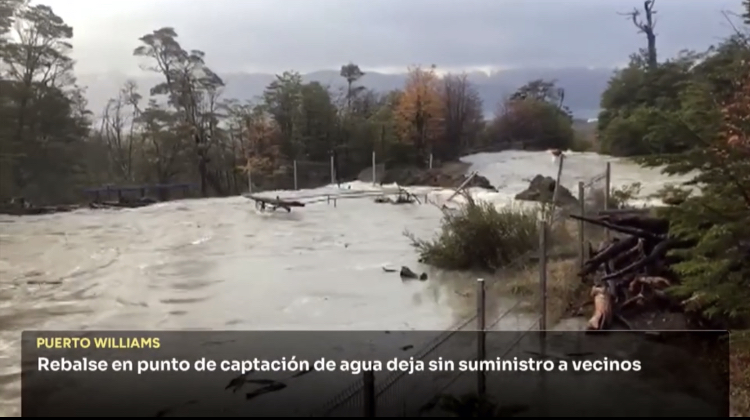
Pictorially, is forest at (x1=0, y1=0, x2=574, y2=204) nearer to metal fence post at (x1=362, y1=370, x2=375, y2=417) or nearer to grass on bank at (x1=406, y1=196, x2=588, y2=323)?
grass on bank at (x1=406, y1=196, x2=588, y2=323)

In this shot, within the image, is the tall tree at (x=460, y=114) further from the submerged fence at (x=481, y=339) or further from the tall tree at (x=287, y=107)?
the submerged fence at (x=481, y=339)

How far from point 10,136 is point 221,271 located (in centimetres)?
1435

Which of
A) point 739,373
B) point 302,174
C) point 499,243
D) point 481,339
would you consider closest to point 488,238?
point 499,243

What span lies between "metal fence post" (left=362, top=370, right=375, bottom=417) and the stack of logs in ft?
7.64

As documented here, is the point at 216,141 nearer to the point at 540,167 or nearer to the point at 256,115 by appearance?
the point at 256,115

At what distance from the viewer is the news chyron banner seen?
324cm

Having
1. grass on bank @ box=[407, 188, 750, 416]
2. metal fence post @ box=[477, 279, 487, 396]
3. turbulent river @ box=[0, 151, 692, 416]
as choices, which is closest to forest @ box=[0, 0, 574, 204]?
turbulent river @ box=[0, 151, 692, 416]

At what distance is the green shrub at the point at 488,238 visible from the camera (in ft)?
22.2

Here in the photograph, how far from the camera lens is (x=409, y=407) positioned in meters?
3.11

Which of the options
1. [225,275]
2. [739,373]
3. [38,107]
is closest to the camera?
[739,373]

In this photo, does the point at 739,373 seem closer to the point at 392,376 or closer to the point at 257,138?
the point at 392,376

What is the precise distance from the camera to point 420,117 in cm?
2353

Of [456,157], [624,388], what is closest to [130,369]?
[624,388]

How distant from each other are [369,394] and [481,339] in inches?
41.1
